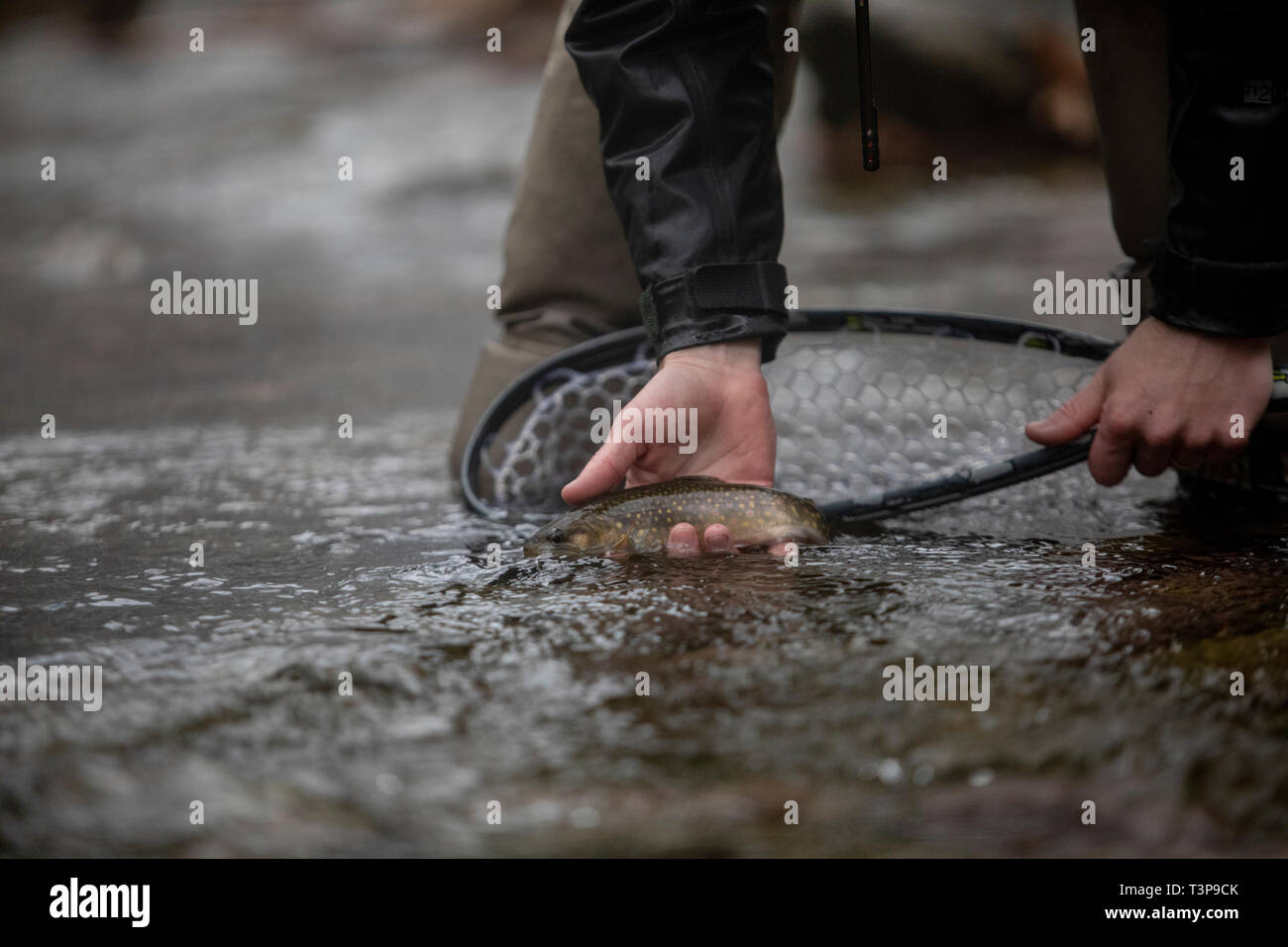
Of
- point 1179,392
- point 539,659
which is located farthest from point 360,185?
point 539,659

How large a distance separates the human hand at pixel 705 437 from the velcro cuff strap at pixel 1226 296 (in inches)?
28.4

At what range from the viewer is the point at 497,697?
129 centimetres

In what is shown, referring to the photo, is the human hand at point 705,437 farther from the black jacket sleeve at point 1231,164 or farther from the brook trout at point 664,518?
the black jacket sleeve at point 1231,164

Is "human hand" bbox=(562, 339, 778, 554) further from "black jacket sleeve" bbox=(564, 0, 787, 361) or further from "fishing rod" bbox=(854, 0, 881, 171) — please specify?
"fishing rod" bbox=(854, 0, 881, 171)

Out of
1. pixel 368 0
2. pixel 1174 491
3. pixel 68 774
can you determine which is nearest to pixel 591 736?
pixel 68 774

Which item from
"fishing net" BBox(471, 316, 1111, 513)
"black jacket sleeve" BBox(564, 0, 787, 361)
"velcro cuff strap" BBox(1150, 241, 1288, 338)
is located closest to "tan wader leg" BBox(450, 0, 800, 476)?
"fishing net" BBox(471, 316, 1111, 513)

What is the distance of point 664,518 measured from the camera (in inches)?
74.9

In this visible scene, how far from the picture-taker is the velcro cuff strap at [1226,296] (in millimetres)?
1870

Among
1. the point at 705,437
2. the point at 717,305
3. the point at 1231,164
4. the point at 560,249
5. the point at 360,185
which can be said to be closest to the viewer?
the point at 1231,164

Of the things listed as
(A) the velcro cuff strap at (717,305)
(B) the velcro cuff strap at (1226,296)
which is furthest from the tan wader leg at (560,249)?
(B) the velcro cuff strap at (1226,296)

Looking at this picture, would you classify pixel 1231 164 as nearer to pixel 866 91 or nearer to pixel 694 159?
pixel 866 91

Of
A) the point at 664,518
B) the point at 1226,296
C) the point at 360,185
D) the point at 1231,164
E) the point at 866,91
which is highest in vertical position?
the point at 360,185

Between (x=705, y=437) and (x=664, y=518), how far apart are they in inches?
10.9

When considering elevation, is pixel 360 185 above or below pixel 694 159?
above
